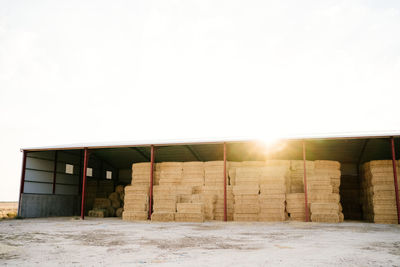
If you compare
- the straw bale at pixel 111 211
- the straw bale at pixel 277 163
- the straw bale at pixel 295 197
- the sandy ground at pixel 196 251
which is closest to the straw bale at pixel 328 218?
the straw bale at pixel 295 197

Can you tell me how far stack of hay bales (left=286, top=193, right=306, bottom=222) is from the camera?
1616 cm

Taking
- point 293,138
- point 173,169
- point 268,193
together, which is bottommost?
point 268,193

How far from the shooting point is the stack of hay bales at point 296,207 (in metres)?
16.2

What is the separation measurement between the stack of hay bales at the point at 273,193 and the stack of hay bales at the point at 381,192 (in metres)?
3.94

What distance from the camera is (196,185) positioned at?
18.0 metres

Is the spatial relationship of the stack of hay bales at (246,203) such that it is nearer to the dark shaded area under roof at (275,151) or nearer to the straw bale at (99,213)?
the dark shaded area under roof at (275,151)

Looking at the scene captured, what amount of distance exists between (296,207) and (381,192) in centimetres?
378

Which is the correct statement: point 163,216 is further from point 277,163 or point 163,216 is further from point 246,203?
point 277,163

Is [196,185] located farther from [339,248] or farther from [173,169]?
[339,248]

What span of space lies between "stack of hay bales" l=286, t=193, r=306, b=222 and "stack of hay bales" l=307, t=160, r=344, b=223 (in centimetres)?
46

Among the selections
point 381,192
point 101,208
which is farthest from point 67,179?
point 381,192

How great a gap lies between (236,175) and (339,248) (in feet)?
33.4

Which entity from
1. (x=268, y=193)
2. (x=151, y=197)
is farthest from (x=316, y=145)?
(x=151, y=197)

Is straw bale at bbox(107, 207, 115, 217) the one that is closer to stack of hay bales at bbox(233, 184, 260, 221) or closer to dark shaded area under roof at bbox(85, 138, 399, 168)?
dark shaded area under roof at bbox(85, 138, 399, 168)
